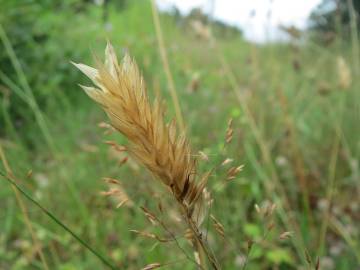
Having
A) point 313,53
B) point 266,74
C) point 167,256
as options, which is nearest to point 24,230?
point 167,256

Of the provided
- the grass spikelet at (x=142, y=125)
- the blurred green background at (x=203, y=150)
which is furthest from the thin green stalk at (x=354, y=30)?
the grass spikelet at (x=142, y=125)

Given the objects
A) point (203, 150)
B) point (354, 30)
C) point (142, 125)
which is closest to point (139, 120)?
point (142, 125)

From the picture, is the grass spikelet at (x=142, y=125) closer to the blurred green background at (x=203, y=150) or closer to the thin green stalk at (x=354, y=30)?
the blurred green background at (x=203, y=150)

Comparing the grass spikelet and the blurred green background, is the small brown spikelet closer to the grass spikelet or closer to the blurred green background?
the grass spikelet

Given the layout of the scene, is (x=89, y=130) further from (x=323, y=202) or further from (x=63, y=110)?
(x=323, y=202)

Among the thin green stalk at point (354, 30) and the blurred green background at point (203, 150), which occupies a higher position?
the thin green stalk at point (354, 30)
